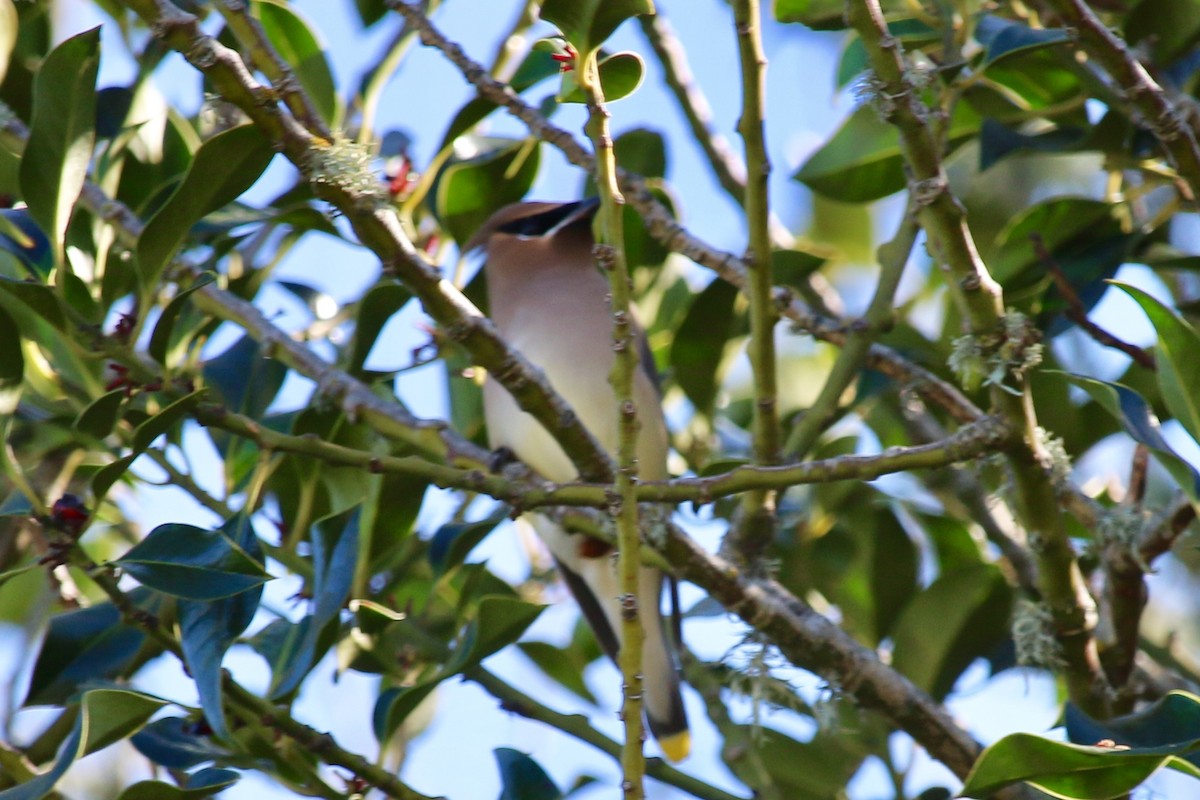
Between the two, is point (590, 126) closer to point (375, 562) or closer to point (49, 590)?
point (375, 562)

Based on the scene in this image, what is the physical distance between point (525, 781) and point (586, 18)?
100 cm

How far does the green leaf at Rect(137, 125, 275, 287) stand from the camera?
1624 millimetres

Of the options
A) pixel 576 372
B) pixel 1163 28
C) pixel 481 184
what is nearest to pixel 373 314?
pixel 481 184

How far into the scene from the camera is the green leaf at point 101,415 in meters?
1.67

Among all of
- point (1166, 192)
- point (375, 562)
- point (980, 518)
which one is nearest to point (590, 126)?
point (375, 562)

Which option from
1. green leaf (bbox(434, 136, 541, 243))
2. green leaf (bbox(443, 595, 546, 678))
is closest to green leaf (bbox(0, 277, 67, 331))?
green leaf (bbox(443, 595, 546, 678))

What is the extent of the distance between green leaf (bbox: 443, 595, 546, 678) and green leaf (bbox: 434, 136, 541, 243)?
0.98 meters

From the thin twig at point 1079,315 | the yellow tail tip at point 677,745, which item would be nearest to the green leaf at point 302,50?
the thin twig at point 1079,315

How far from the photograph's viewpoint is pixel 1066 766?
1.33m

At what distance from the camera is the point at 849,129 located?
2443 millimetres

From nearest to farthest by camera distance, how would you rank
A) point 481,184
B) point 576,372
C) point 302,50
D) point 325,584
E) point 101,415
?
point 101,415
point 325,584
point 302,50
point 481,184
point 576,372

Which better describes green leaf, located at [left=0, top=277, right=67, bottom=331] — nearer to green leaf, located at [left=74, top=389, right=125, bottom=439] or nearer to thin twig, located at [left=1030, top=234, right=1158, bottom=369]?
green leaf, located at [left=74, top=389, right=125, bottom=439]

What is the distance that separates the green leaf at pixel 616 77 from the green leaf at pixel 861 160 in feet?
2.99

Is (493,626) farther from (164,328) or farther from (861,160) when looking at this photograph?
(861,160)
